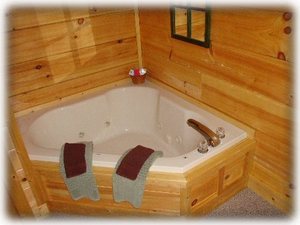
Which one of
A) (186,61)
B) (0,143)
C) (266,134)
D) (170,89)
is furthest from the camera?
(170,89)

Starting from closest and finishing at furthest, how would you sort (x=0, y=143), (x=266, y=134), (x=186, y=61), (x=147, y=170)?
(x=0, y=143)
(x=147, y=170)
(x=266, y=134)
(x=186, y=61)

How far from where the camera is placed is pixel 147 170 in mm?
1564

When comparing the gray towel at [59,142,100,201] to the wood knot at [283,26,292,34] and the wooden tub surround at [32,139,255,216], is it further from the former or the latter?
the wood knot at [283,26,292,34]

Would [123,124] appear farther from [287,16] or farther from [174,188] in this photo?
[287,16]

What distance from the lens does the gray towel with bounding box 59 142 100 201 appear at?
1644mm

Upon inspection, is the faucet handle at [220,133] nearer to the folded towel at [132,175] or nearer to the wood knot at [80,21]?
the folded towel at [132,175]

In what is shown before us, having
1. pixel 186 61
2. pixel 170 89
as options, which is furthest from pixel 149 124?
pixel 186 61

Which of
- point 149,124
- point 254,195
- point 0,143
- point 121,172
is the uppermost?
point 0,143

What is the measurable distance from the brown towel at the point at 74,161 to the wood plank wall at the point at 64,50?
0.71 metres

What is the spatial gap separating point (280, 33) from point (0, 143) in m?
1.51

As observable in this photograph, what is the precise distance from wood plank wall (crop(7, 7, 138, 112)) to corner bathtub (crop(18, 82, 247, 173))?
149mm

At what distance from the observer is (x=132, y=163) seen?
5.23 ft

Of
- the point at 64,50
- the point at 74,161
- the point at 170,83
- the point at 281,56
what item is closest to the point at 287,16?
the point at 281,56

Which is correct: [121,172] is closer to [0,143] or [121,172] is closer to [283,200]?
[0,143]
